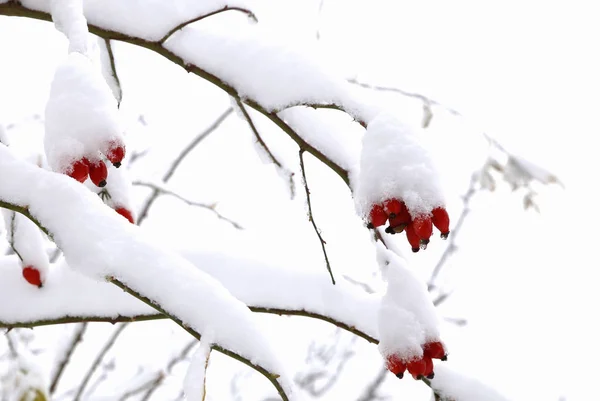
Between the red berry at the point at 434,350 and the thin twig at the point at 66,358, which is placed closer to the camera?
the red berry at the point at 434,350

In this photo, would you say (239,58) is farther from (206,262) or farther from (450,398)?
(450,398)

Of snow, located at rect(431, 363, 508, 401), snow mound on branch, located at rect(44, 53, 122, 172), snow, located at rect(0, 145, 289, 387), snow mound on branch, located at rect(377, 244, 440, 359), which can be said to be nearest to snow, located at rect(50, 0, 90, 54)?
snow mound on branch, located at rect(44, 53, 122, 172)

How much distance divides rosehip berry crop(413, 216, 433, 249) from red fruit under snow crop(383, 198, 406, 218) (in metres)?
0.02

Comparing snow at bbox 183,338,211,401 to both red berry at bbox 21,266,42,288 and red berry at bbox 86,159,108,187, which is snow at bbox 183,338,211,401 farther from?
red berry at bbox 21,266,42,288

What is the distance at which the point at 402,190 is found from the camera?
663 millimetres

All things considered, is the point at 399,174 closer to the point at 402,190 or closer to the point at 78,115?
the point at 402,190

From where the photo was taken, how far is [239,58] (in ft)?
3.10

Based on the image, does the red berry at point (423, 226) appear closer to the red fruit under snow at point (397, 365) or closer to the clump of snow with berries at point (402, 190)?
the clump of snow with berries at point (402, 190)

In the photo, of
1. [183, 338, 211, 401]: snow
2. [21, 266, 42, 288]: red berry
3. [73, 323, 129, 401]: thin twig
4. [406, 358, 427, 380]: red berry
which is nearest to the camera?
[183, 338, 211, 401]: snow

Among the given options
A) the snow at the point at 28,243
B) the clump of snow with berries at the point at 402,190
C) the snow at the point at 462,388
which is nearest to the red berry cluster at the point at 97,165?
the clump of snow with berries at the point at 402,190

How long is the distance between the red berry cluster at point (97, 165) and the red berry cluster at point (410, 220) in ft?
0.97

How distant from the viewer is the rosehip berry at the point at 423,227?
2.16 ft

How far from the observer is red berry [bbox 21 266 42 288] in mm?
992

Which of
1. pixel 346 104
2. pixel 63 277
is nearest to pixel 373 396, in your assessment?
pixel 63 277
